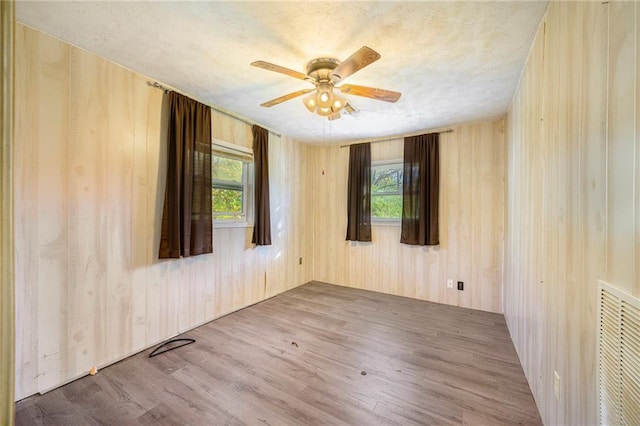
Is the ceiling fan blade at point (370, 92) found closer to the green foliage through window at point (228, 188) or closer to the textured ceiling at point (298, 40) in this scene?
the textured ceiling at point (298, 40)

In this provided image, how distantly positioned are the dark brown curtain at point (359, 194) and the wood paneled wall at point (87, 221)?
2.41m

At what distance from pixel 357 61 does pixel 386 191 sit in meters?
2.67

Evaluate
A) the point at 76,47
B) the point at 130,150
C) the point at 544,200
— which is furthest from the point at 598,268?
the point at 76,47

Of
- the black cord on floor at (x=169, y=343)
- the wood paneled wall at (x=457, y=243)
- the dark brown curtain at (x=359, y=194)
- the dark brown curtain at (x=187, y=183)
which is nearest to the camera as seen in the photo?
the black cord on floor at (x=169, y=343)

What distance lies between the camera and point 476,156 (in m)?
3.41

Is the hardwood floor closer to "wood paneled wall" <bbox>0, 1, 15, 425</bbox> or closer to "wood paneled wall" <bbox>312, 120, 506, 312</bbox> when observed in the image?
"wood paneled wall" <bbox>312, 120, 506, 312</bbox>

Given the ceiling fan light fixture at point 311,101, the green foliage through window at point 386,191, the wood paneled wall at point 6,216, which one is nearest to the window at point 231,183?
the ceiling fan light fixture at point 311,101

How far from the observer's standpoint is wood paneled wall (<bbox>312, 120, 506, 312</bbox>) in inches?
130

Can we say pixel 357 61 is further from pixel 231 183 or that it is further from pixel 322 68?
pixel 231 183

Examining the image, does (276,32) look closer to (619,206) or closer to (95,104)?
(95,104)

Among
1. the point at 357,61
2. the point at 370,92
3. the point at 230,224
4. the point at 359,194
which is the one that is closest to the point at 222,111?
the point at 230,224

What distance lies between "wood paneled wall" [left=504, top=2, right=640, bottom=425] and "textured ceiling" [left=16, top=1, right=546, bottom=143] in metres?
0.34

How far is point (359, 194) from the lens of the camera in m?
4.21

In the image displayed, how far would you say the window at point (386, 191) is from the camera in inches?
158
